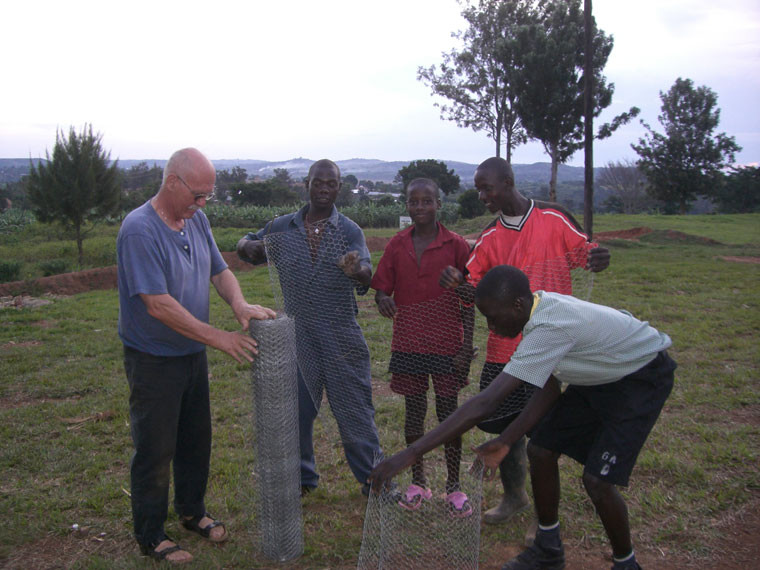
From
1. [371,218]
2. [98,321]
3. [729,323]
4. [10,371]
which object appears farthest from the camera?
[371,218]

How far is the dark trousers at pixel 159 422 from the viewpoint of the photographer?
113 inches

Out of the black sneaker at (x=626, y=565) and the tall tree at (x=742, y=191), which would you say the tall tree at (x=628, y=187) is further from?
the black sneaker at (x=626, y=565)

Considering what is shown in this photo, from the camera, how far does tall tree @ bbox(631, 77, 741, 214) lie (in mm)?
32531

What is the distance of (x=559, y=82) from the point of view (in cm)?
2333

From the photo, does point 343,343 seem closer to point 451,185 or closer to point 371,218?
point 371,218

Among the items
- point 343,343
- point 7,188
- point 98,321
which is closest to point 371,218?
point 98,321

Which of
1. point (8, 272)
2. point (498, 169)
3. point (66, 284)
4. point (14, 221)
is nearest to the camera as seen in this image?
point (498, 169)

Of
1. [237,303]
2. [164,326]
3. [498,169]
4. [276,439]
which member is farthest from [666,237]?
[164,326]

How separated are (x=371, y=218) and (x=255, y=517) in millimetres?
28575

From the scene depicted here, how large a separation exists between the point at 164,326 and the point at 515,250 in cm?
182

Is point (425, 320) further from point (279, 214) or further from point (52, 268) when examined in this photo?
point (279, 214)

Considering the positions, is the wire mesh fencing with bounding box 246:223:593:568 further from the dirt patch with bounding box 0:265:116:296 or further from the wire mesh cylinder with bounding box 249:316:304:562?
the dirt patch with bounding box 0:265:116:296

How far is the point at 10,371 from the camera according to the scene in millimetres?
6387

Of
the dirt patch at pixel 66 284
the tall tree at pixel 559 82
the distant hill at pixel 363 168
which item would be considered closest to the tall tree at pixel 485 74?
the tall tree at pixel 559 82
